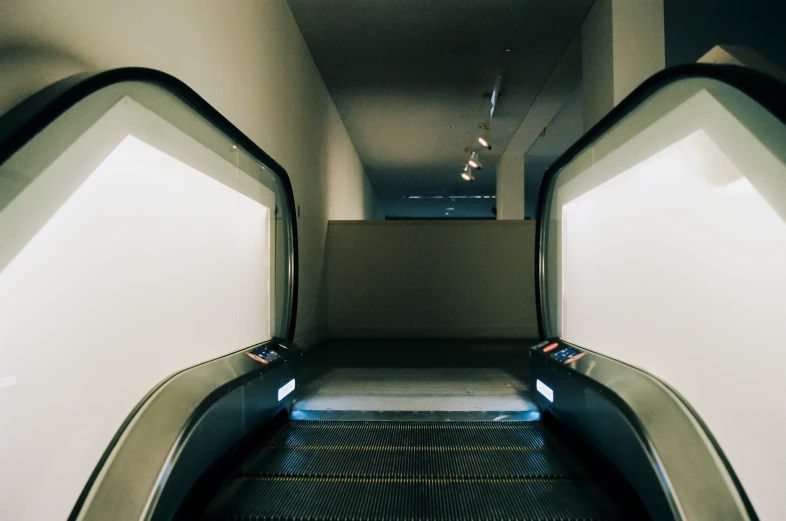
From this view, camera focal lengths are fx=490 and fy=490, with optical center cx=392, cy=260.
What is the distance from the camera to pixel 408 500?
1974 millimetres

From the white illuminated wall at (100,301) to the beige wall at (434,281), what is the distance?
5045 millimetres

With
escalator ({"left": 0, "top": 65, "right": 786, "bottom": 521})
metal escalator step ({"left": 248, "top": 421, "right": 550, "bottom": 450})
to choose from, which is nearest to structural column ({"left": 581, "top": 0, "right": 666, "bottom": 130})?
escalator ({"left": 0, "top": 65, "right": 786, "bottom": 521})

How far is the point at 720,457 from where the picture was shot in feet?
5.12

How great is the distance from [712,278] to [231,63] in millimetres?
3384

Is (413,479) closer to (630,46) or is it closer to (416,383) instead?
(416,383)

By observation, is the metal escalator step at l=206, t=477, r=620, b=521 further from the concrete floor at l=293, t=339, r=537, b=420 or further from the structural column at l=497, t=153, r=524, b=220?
the structural column at l=497, t=153, r=524, b=220

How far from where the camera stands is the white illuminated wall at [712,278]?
1.40 meters

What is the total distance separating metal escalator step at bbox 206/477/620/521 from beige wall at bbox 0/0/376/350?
1687mm

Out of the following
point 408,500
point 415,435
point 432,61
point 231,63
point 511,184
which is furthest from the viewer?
point 511,184

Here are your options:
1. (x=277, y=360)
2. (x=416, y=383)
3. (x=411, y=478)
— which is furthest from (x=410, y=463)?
(x=416, y=383)

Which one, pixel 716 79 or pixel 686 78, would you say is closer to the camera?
pixel 716 79

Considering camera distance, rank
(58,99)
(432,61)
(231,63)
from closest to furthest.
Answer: (58,99) < (231,63) < (432,61)

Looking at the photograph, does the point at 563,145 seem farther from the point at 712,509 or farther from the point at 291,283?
the point at 712,509

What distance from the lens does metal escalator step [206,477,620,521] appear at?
1832 mm
